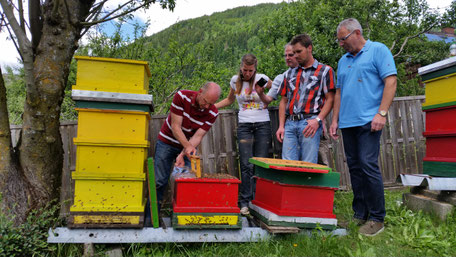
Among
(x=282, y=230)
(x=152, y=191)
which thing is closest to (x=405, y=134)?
(x=282, y=230)

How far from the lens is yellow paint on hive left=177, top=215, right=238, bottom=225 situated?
2953 millimetres

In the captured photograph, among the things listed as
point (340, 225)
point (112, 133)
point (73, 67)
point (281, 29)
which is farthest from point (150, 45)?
point (340, 225)

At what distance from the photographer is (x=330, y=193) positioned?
315cm

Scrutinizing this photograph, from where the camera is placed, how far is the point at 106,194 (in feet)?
9.70

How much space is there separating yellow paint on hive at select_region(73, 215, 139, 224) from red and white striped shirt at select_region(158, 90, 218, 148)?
1016mm

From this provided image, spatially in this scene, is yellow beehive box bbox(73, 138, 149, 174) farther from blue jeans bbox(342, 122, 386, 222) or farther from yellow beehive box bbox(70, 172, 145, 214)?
blue jeans bbox(342, 122, 386, 222)

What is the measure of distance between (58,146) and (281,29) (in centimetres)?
1422

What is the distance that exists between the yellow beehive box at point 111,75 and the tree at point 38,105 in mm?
542

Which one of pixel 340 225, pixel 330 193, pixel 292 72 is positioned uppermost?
pixel 292 72

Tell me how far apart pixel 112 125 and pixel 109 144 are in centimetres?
18

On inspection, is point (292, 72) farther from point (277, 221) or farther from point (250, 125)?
point (277, 221)

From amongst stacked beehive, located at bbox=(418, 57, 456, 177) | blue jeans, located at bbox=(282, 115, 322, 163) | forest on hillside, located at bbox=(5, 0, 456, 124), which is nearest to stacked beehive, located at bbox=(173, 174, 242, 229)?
blue jeans, located at bbox=(282, 115, 322, 163)

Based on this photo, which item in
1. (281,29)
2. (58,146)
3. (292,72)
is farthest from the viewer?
(281,29)

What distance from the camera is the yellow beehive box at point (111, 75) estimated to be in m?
2.97
